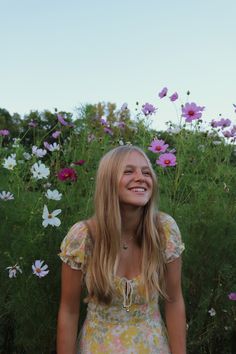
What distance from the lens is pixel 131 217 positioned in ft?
6.85

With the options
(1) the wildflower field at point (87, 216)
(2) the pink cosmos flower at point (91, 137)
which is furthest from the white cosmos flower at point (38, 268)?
(2) the pink cosmos flower at point (91, 137)

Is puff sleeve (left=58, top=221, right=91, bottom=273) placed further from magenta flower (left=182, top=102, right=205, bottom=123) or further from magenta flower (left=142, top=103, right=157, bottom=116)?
magenta flower (left=142, top=103, right=157, bottom=116)

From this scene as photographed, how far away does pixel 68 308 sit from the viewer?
2.05m

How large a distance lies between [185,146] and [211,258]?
0.70 meters

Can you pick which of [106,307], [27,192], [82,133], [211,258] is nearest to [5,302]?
[27,192]

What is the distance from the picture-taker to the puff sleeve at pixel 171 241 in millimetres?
2088

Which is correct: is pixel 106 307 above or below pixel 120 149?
below

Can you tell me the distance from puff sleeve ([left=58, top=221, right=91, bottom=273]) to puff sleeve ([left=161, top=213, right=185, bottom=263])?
30 cm

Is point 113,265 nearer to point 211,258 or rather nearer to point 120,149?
point 120,149

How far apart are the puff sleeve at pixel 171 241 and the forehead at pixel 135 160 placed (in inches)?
9.9

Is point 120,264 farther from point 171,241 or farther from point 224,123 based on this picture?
point 224,123

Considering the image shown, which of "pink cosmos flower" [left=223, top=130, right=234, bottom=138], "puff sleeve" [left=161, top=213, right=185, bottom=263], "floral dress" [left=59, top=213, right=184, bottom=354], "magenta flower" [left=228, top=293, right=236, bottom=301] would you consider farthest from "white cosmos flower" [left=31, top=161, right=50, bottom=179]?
"pink cosmos flower" [left=223, top=130, right=234, bottom=138]

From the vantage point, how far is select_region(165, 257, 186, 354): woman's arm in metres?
2.11


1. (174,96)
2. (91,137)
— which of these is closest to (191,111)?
(174,96)
